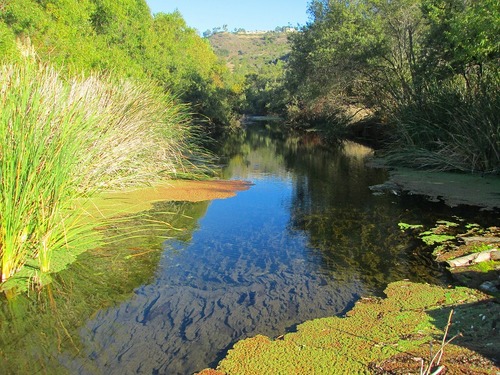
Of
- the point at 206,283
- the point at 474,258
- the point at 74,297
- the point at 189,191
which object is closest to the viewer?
the point at 74,297

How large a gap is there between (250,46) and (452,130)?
168545 mm

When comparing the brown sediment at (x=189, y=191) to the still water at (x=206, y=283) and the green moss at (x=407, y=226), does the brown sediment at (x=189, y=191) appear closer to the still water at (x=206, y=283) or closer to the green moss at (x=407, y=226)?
the still water at (x=206, y=283)

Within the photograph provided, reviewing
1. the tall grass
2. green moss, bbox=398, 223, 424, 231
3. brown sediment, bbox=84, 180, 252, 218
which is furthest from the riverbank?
brown sediment, bbox=84, 180, 252, 218

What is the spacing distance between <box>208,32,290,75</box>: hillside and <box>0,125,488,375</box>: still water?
432 ft

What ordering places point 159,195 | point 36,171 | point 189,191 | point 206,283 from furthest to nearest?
1. point 189,191
2. point 159,195
3. point 206,283
4. point 36,171

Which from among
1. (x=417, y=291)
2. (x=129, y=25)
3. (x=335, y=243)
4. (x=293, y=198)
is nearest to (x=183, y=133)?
(x=293, y=198)

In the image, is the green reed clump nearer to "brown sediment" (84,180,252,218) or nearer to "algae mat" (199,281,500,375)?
"brown sediment" (84,180,252,218)

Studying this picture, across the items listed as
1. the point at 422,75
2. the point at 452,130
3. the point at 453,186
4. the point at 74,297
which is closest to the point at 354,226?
the point at 453,186

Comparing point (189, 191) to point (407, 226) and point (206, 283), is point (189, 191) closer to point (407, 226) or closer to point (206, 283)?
point (407, 226)

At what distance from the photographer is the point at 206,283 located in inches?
220

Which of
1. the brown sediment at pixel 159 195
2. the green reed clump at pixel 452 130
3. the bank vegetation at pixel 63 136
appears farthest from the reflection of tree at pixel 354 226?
the bank vegetation at pixel 63 136

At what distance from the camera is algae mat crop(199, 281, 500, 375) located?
3521 mm

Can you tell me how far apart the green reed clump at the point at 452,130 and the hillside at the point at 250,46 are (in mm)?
124626

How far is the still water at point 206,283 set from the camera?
4043 millimetres
